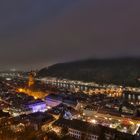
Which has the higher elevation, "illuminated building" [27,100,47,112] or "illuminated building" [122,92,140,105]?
"illuminated building" [27,100,47,112]

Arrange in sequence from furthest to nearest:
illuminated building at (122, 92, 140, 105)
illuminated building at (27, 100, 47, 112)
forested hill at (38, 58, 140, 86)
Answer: forested hill at (38, 58, 140, 86) → illuminated building at (122, 92, 140, 105) → illuminated building at (27, 100, 47, 112)

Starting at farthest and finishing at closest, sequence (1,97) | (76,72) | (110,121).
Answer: (76,72) → (1,97) → (110,121)

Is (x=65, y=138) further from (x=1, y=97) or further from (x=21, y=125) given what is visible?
(x=1, y=97)

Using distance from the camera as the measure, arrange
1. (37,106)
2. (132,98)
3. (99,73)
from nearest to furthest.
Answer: (37,106) → (132,98) → (99,73)

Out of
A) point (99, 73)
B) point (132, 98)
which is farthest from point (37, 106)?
point (99, 73)

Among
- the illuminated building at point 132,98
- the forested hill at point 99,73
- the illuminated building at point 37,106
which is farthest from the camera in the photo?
the forested hill at point 99,73

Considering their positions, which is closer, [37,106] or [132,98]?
[37,106]

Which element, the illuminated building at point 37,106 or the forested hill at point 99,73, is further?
the forested hill at point 99,73

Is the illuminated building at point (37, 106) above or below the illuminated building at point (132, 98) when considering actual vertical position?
above

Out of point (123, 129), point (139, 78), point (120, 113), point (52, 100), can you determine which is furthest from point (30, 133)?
point (139, 78)

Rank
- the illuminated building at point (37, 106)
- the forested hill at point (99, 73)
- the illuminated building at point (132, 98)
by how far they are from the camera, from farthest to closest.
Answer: the forested hill at point (99, 73) → the illuminated building at point (132, 98) → the illuminated building at point (37, 106)

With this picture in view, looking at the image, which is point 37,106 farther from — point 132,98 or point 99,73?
point 99,73
